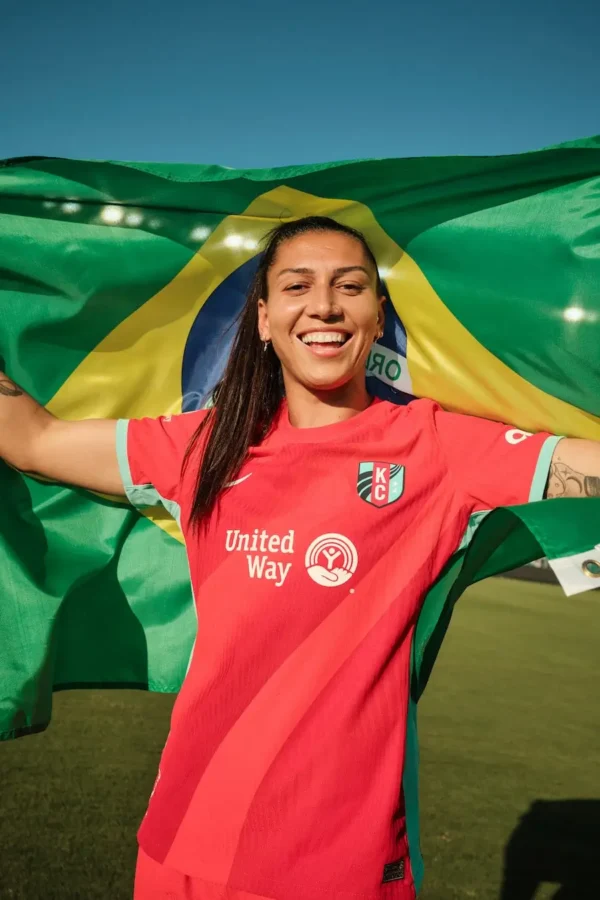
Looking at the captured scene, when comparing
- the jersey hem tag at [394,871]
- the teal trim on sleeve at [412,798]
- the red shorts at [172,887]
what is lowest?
the red shorts at [172,887]

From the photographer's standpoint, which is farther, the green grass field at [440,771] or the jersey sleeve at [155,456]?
the green grass field at [440,771]

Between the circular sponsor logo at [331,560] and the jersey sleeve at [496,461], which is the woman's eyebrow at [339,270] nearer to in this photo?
the jersey sleeve at [496,461]

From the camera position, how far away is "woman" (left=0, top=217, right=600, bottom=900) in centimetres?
153

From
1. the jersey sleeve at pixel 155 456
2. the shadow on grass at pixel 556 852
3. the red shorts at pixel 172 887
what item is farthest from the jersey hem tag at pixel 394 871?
the shadow on grass at pixel 556 852

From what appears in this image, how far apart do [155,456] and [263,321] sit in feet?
1.35

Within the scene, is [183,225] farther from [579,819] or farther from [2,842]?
[579,819]

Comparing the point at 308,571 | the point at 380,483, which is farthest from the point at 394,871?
the point at 380,483

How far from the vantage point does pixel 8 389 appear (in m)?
2.15

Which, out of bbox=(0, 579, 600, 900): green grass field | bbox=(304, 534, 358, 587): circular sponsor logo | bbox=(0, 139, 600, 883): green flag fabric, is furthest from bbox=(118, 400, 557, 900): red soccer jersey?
bbox=(0, 579, 600, 900): green grass field

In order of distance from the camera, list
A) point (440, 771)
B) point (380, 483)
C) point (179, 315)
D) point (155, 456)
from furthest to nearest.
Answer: point (440, 771)
point (179, 315)
point (155, 456)
point (380, 483)

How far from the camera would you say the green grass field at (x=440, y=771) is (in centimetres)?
285

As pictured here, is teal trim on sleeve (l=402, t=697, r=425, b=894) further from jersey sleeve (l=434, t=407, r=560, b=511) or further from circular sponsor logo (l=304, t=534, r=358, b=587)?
jersey sleeve (l=434, t=407, r=560, b=511)

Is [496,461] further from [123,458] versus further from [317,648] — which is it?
[123,458]

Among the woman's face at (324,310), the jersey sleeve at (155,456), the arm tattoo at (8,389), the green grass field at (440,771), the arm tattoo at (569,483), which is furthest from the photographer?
the green grass field at (440,771)
